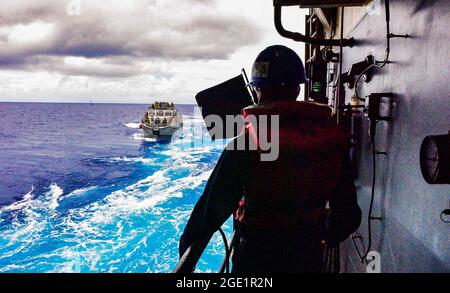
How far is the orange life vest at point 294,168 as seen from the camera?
196cm

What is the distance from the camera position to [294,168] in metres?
2.01

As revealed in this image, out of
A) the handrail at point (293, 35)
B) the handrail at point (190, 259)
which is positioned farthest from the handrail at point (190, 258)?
the handrail at point (293, 35)

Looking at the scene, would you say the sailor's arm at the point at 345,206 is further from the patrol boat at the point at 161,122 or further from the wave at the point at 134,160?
the patrol boat at the point at 161,122

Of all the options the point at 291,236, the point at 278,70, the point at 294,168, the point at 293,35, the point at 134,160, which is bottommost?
the point at 134,160

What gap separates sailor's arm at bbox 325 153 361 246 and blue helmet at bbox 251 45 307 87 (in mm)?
668

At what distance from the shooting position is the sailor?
6.08 feet

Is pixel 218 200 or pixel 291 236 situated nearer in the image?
pixel 218 200

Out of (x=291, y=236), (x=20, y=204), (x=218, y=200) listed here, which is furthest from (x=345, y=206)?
(x=20, y=204)

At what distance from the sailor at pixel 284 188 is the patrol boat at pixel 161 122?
50999mm

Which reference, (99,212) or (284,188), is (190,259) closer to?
(284,188)

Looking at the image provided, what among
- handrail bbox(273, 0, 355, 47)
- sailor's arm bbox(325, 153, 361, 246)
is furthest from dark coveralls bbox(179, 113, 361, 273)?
handrail bbox(273, 0, 355, 47)

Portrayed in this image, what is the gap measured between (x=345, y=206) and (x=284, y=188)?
0.55 m
